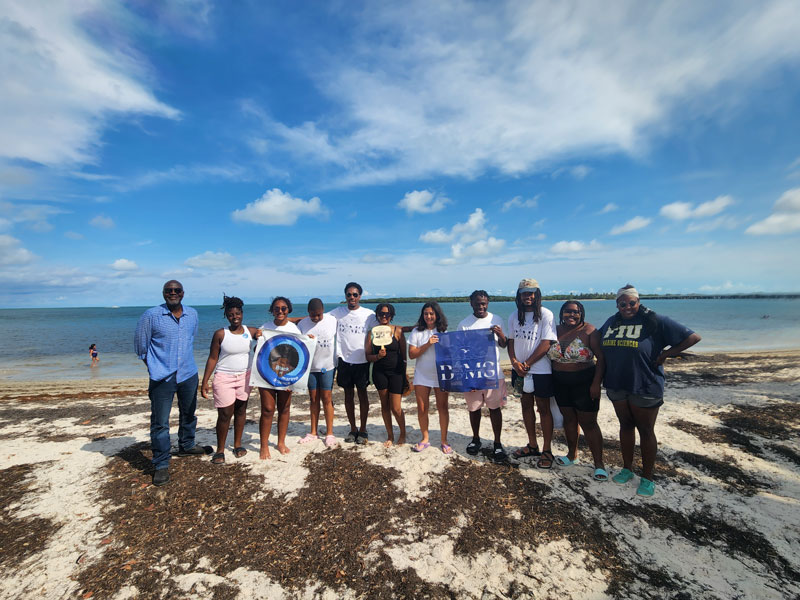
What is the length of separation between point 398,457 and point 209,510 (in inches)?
101

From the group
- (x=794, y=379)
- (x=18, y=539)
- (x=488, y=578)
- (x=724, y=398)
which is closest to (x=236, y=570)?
(x=488, y=578)

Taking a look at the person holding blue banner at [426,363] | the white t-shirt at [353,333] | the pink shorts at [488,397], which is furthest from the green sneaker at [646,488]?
the white t-shirt at [353,333]

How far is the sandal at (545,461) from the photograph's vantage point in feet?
16.1

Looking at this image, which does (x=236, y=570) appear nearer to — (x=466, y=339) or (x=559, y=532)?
(x=559, y=532)

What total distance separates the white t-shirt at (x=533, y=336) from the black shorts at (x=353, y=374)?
7.75 ft

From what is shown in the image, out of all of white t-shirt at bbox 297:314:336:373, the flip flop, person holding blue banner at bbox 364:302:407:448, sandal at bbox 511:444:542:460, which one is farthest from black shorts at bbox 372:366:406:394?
sandal at bbox 511:444:542:460

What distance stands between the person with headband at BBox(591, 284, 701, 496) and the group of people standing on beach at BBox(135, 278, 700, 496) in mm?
12

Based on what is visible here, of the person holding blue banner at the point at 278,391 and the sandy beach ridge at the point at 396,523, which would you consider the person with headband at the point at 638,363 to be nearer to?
the sandy beach ridge at the point at 396,523

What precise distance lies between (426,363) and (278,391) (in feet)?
7.61

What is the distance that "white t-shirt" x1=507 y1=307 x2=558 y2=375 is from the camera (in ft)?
15.5

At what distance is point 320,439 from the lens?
238 inches

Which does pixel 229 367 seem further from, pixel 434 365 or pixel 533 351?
pixel 533 351

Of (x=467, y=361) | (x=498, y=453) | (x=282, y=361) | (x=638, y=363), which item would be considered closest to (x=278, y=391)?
(x=282, y=361)

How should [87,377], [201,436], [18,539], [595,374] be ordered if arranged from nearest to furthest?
1. [18,539]
2. [595,374]
3. [201,436]
4. [87,377]
